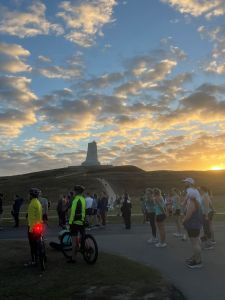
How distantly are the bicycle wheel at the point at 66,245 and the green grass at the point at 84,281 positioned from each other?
0.65ft

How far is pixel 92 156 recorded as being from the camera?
477 feet

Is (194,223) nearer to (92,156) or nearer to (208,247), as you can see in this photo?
(208,247)

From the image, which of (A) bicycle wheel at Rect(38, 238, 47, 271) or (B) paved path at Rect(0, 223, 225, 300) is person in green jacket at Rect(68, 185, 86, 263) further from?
(B) paved path at Rect(0, 223, 225, 300)

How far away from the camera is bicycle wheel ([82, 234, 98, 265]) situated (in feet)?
35.7

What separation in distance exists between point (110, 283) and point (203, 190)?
7284 mm

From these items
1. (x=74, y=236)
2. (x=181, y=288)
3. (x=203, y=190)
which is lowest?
(x=181, y=288)

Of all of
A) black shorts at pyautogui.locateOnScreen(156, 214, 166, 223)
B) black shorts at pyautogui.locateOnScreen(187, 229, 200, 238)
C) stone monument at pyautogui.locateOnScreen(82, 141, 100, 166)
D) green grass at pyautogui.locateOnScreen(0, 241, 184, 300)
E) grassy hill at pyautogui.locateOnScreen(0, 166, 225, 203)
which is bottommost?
green grass at pyautogui.locateOnScreen(0, 241, 184, 300)

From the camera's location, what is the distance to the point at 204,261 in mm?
11602

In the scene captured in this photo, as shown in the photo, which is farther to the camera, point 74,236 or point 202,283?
point 74,236

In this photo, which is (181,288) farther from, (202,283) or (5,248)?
(5,248)

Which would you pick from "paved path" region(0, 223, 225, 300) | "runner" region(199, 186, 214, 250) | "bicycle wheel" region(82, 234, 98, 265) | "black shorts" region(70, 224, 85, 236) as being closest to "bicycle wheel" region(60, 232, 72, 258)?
"bicycle wheel" region(82, 234, 98, 265)

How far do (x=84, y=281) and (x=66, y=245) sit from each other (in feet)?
10.5

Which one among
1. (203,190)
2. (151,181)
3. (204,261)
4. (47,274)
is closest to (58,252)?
(47,274)

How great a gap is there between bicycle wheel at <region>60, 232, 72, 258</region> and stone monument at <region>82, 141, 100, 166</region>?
130141 mm
